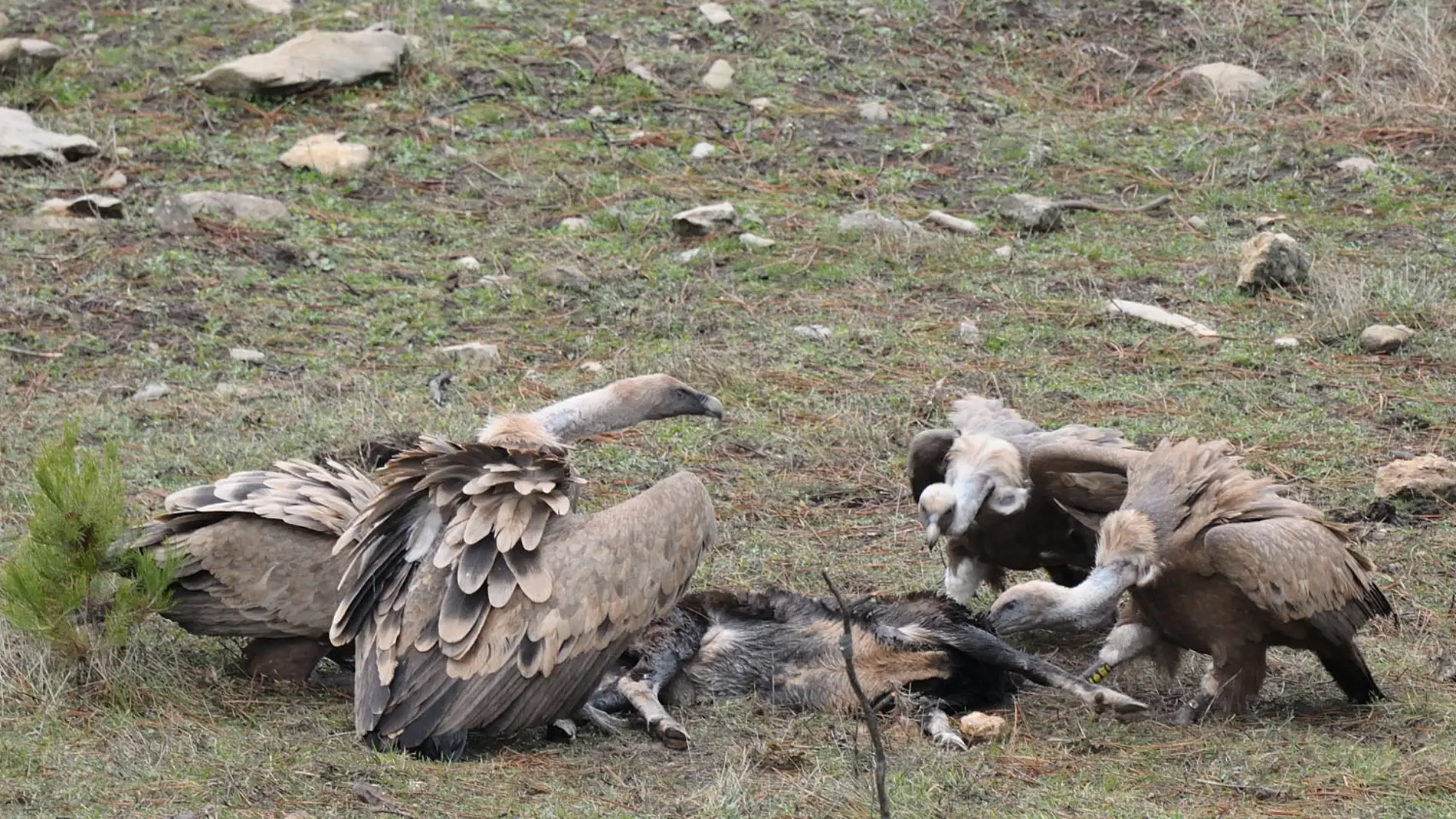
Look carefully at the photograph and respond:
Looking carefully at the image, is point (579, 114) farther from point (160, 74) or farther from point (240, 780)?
point (240, 780)

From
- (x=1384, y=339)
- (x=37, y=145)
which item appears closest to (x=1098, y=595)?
(x=1384, y=339)

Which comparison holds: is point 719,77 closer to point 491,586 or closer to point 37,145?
point 37,145

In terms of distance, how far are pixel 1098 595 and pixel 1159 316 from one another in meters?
4.24

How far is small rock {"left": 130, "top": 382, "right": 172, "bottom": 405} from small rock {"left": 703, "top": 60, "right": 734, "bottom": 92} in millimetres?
5386

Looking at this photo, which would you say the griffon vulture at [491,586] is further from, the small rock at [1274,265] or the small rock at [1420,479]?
the small rock at [1274,265]

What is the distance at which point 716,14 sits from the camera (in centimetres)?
1337

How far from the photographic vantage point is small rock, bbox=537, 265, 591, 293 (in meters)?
9.85

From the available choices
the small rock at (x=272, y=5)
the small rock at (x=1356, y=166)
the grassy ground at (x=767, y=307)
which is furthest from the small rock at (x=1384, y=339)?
the small rock at (x=272, y=5)

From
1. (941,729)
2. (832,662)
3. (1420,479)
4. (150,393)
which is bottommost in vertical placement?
(150,393)

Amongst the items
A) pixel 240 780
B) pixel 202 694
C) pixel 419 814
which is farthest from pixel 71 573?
pixel 419 814

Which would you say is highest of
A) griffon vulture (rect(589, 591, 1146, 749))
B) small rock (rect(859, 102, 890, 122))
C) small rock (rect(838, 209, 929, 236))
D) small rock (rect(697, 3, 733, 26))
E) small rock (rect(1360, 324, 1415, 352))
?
griffon vulture (rect(589, 591, 1146, 749))

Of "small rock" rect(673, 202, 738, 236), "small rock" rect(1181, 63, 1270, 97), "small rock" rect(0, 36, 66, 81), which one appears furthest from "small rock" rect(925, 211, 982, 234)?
"small rock" rect(0, 36, 66, 81)

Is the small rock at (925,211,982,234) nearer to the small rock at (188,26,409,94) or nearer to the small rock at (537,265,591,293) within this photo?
the small rock at (537,265,591,293)

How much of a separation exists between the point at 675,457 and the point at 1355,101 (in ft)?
23.7
